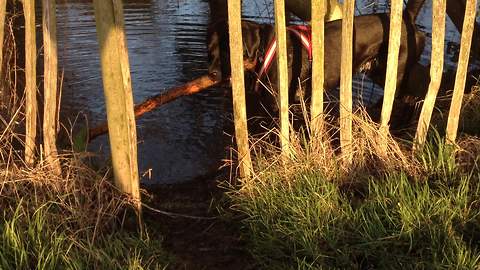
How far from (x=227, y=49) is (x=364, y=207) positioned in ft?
9.52

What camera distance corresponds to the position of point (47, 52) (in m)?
3.24

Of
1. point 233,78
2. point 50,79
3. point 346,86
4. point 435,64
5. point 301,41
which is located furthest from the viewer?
point 301,41

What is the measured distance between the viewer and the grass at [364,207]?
2.79 metres

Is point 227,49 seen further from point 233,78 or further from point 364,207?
point 364,207

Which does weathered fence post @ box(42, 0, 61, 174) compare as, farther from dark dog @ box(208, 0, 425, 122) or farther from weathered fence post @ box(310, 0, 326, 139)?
dark dog @ box(208, 0, 425, 122)

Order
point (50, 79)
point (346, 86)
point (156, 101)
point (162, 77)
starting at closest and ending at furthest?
point (50, 79), point (346, 86), point (156, 101), point (162, 77)

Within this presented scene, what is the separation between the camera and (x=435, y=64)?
12.0ft

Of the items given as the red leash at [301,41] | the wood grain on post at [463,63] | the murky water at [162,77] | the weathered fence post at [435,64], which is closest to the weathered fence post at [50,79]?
the murky water at [162,77]

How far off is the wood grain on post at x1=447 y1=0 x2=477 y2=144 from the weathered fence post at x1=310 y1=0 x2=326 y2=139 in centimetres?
95

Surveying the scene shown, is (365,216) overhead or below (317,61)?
below

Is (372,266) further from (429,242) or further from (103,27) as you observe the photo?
(103,27)

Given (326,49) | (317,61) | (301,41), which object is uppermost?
(317,61)

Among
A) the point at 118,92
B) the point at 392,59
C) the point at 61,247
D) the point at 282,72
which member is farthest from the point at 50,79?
the point at 392,59

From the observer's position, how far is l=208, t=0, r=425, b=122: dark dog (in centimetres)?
548
